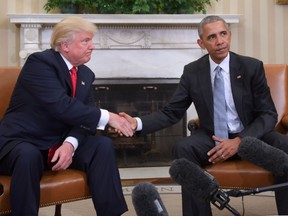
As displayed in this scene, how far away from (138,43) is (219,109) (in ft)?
6.62

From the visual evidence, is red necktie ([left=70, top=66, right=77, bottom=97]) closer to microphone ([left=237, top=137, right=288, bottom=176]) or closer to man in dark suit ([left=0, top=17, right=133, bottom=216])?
man in dark suit ([left=0, top=17, right=133, bottom=216])

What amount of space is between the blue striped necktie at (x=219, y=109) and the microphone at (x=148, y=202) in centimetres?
167

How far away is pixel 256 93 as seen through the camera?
2.52m

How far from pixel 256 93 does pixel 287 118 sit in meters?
0.28

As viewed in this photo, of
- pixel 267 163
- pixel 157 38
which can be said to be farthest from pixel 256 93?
pixel 157 38

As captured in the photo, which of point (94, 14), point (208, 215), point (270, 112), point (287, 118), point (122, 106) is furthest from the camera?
point (122, 106)

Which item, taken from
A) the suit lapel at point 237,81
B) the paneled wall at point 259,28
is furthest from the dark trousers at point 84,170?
the paneled wall at point 259,28

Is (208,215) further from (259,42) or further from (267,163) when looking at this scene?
(259,42)

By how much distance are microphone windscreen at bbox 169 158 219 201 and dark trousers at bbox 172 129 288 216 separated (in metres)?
1.34

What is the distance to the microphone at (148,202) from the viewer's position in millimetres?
775

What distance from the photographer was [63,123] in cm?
222

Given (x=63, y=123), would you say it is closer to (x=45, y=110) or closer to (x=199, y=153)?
(x=45, y=110)

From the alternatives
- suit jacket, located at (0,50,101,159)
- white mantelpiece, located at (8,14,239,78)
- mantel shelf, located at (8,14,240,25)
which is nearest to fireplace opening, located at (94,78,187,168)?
white mantelpiece, located at (8,14,239,78)

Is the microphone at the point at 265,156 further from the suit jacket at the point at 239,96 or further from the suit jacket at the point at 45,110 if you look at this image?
the suit jacket at the point at 239,96
